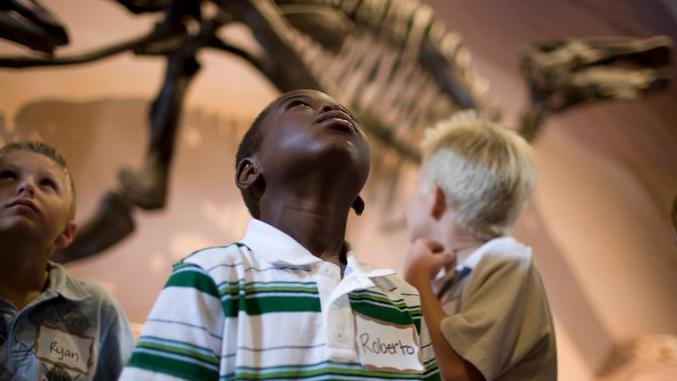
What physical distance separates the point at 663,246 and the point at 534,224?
2.50 ft

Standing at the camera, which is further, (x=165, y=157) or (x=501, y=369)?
(x=165, y=157)

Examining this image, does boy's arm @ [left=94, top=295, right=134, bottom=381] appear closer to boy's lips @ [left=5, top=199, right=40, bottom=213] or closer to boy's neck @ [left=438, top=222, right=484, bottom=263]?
boy's lips @ [left=5, top=199, right=40, bottom=213]

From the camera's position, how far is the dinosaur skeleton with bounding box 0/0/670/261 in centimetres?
176

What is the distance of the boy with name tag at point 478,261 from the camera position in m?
1.04

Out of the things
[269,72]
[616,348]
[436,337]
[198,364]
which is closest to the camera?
[198,364]

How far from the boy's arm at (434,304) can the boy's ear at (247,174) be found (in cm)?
37

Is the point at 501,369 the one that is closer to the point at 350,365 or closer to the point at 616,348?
the point at 350,365

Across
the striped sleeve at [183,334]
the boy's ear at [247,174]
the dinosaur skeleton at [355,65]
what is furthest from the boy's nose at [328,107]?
the dinosaur skeleton at [355,65]

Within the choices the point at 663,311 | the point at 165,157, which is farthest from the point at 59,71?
the point at 663,311

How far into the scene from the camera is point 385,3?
236cm

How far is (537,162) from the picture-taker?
3371 mm

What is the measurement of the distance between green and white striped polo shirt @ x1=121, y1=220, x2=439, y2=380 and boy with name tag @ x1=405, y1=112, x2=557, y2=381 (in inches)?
10.2

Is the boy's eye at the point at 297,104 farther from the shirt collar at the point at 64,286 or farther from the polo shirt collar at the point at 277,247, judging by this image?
the shirt collar at the point at 64,286

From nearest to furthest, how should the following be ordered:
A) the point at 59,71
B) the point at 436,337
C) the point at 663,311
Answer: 1. the point at 436,337
2. the point at 59,71
3. the point at 663,311
